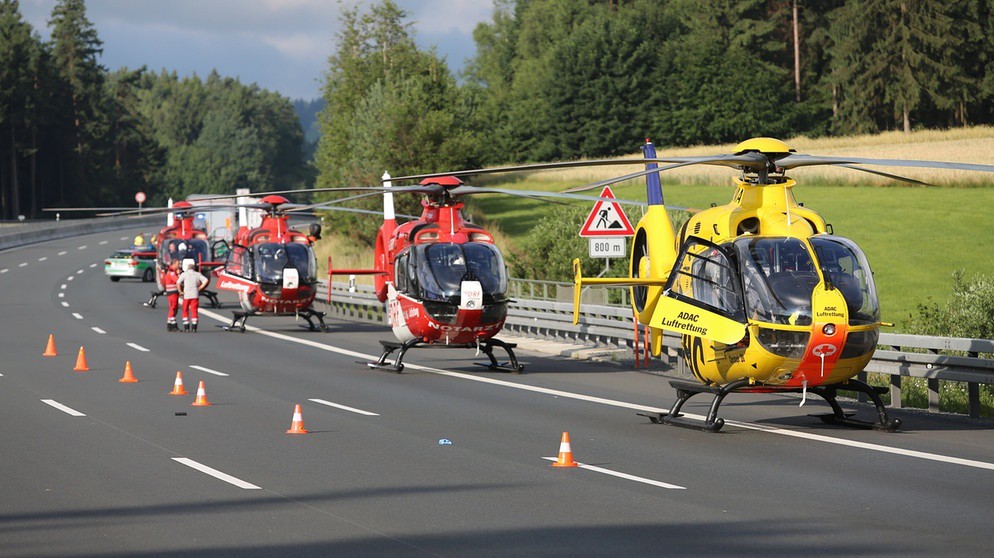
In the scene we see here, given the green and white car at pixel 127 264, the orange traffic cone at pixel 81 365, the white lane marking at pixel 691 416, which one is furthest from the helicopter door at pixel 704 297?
the green and white car at pixel 127 264

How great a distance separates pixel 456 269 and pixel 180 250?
83.7 feet

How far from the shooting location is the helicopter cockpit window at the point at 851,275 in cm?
1364

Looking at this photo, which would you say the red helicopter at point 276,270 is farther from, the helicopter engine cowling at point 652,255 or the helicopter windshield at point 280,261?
the helicopter engine cowling at point 652,255

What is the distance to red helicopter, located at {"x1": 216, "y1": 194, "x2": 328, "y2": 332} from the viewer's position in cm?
3266

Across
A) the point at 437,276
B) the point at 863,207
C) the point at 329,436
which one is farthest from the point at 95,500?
the point at 863,207

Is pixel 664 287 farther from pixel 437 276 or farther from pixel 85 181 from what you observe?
pixel 85 181

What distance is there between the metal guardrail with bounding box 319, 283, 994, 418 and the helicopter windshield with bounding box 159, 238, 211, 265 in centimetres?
569

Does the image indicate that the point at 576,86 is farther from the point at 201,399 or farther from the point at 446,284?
the point at 201,399

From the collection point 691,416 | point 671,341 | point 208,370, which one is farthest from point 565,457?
point 208,370

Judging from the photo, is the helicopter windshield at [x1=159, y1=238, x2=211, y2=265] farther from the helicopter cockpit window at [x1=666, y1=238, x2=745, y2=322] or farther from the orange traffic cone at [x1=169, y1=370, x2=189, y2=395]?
the helicopter cockpit window at [x1=666, y1=238, x2=745, y2=322]

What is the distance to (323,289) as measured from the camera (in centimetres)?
4375

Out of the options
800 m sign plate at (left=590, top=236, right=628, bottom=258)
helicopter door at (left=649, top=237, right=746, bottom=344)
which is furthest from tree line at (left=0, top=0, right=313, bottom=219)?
helicopter door at (left=649, top=237, right=746, bottom=344)

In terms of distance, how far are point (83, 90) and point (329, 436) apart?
12639 centimetres

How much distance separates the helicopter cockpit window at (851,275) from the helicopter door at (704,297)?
0.99 m
